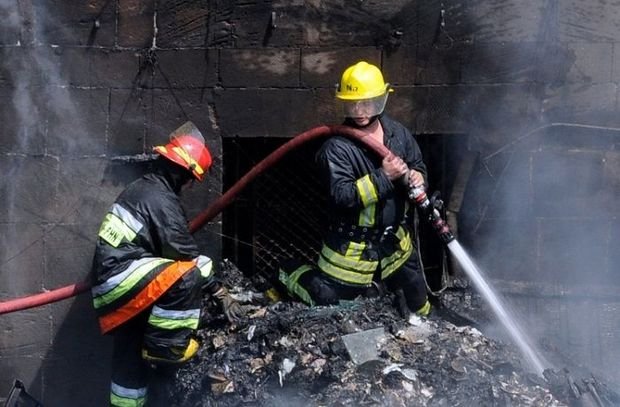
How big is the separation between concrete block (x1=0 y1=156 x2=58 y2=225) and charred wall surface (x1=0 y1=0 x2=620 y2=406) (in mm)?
14

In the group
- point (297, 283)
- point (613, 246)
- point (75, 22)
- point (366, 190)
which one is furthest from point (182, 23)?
point (613, 246)

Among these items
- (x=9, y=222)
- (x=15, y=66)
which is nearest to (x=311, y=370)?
(x=9, y=222)

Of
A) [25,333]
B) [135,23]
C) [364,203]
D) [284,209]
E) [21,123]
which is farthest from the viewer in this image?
[284,209]

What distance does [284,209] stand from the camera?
766cm

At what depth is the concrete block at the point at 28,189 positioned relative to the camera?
23.9ft

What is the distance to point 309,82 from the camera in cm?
719

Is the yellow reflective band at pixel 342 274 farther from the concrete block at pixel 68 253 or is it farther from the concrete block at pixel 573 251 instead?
the concrete block at pixel 68 253

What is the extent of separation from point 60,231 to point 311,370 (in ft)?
7.18

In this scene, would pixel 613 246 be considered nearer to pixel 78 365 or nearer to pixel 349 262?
pixel 349 262

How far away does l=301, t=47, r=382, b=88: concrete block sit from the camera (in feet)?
23.4

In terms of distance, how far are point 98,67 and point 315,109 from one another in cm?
154

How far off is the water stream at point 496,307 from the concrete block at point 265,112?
53.6 inches

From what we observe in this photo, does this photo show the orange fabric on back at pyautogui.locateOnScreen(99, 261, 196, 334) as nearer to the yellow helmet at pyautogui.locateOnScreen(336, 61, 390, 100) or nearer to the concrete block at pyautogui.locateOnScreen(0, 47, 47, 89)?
the yellow helmet at pyautogui.locateOnScreen(336, 61, 390, 100)

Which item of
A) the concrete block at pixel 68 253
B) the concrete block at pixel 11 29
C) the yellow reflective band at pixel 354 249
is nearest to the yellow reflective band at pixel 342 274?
the yellow reflective band at pixel 354 249
